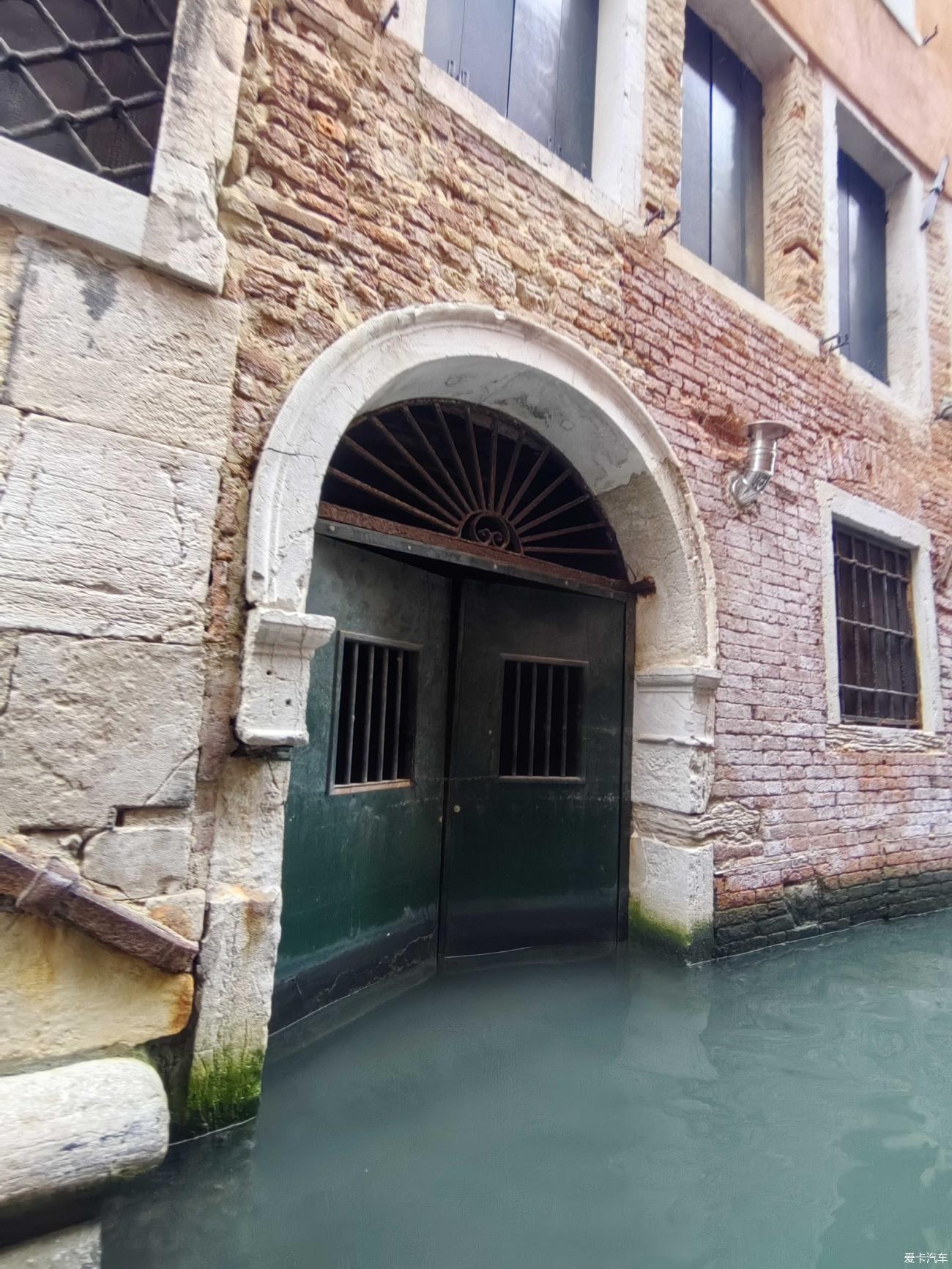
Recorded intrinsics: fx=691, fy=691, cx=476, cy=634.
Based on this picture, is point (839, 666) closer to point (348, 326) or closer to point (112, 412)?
point (348, 326)

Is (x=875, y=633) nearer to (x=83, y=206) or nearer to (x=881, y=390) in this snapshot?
(x=881, y=390)

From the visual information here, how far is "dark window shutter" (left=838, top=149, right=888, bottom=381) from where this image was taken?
5508 millimetres

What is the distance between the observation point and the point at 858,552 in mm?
4871

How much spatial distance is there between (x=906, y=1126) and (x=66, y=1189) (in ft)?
7.74

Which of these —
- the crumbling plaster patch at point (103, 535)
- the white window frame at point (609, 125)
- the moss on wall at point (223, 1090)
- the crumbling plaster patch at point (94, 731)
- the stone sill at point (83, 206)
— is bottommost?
the moss on wall at point (223, 1090)

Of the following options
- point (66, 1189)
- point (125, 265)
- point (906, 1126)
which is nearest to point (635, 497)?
point (125, 265)

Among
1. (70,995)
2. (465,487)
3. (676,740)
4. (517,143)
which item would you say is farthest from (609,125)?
(70,995)

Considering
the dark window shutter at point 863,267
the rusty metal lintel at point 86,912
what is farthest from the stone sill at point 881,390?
the rusty metal lintel at point 86,912

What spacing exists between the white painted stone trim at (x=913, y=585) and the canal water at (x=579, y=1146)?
6.45 feet

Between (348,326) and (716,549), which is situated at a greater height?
(348,326)

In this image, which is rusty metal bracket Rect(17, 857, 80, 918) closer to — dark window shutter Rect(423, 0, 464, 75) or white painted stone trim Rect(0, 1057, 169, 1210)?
A: white painted stone trim Rect(0, 1057, 169, 1210)

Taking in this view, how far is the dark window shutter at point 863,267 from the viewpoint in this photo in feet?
18.1

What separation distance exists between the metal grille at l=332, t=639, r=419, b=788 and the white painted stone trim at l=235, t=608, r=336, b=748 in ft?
2.27

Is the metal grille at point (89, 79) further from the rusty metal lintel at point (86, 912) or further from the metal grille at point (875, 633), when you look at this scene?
the metal grille at point (875, 633)
